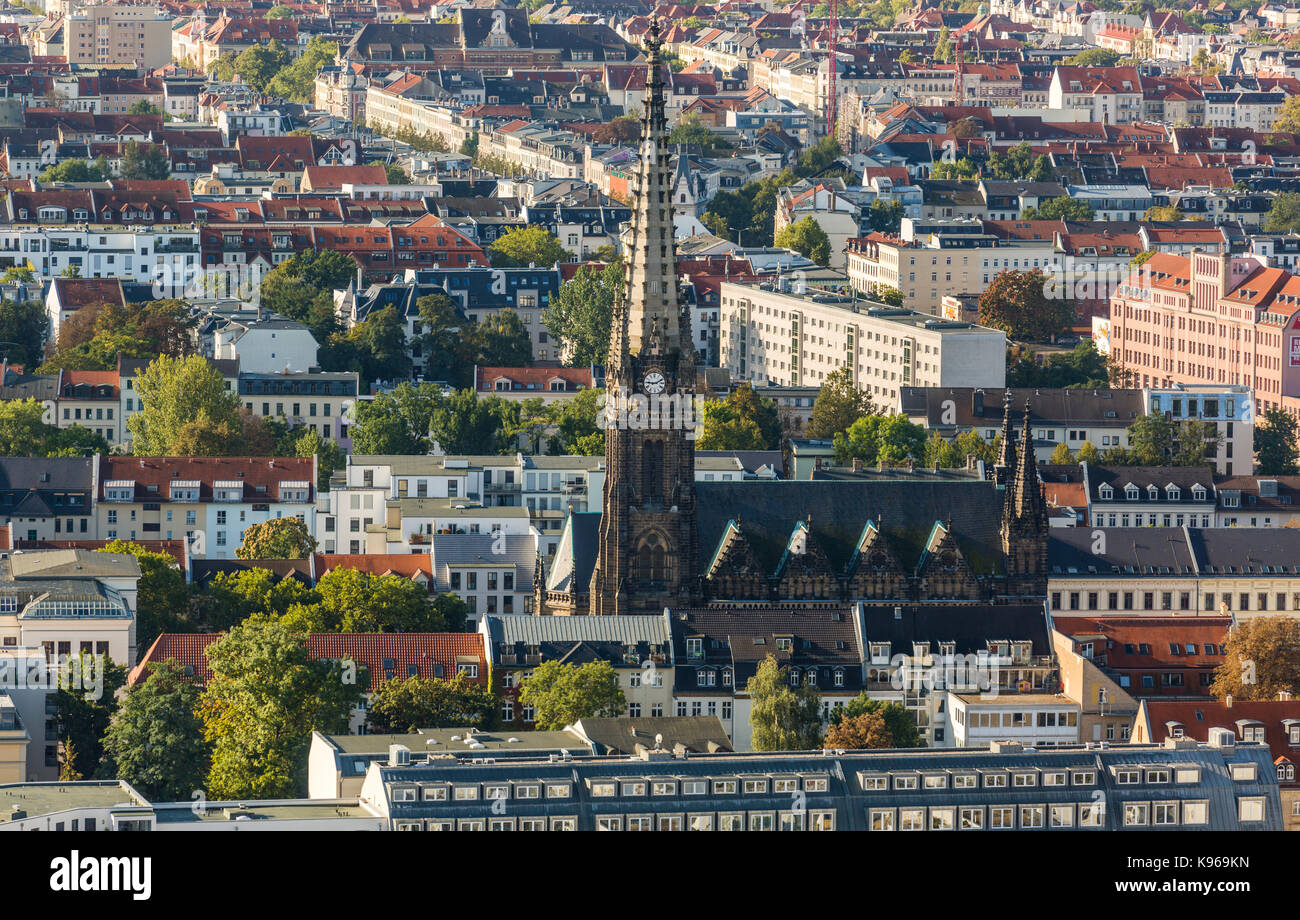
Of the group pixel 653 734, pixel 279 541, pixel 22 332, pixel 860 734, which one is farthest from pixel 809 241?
pixel 653 734

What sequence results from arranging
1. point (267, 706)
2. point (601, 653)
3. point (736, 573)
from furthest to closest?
point (736, 573) → point (601, 653) → point (267, 706)

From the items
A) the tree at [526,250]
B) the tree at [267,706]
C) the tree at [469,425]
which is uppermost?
the tree at [267,706]

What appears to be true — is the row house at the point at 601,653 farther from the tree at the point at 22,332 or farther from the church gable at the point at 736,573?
the tree at the point at 22,332

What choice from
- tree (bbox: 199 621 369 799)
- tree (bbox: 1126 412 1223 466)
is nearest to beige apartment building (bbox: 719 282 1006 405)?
tree (bbox: 1126 412 1223 466)

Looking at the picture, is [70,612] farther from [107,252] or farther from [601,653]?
[107,252]

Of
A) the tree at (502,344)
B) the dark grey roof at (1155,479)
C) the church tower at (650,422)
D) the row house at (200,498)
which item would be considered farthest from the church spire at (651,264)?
the tree at (502,344)

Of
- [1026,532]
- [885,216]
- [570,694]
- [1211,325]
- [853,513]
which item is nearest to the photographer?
[570,694]

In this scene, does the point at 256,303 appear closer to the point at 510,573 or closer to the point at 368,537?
the point at 368,537
